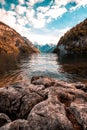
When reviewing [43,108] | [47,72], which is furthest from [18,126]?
[47,72]

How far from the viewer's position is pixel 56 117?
18062 mm

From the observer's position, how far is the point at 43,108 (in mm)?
19500

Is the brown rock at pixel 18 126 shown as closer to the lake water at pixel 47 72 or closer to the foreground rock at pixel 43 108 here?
the foreground rock at pixel 43 108

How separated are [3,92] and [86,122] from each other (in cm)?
1139

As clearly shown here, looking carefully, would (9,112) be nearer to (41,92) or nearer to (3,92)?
(3,92)

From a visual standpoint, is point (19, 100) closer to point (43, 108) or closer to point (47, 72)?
point (43, 108)

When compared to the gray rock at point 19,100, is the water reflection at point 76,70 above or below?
below

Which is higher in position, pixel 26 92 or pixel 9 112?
pixel 26 92

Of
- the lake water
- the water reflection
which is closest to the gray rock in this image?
the lake water

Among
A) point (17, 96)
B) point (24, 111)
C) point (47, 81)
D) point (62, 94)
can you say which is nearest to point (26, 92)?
point (17, 96)

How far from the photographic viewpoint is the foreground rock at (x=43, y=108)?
58.6ft

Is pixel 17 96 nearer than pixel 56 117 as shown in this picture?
No

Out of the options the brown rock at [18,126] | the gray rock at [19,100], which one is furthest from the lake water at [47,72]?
the brown rock at [18,126]

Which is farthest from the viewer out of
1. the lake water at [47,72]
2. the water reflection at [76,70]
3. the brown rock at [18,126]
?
the lake water at [47,72]
